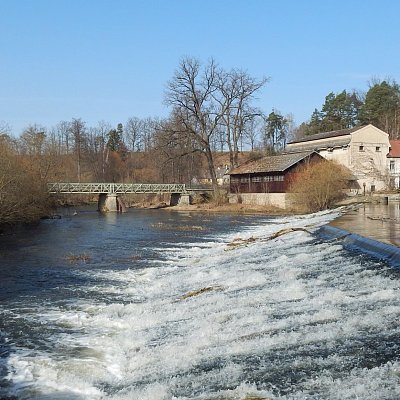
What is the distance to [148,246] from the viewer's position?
21969mm

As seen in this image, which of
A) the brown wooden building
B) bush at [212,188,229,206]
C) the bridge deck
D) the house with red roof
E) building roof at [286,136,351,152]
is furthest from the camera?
the house with red roof

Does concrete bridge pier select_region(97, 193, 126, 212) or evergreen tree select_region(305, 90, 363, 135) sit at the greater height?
evergreen tree select_region(305, 90, 363, 135)

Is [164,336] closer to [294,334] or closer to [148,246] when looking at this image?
[294,334]

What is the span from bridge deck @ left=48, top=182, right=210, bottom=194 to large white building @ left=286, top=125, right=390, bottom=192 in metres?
17.7

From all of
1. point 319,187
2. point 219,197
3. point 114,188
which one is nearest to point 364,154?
point 219,197

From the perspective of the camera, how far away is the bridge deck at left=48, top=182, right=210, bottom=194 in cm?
4881

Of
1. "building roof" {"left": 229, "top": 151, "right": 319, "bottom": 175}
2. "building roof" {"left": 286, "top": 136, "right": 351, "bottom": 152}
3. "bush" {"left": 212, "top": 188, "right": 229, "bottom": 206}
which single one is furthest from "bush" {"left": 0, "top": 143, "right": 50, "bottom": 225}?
"building roof" {"left": 286, "top": 136, "right": 351, "bottom": 152}

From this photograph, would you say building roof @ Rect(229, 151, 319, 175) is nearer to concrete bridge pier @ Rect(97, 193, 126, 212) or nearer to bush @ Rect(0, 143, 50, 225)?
concrete bridge pier @ Rect(97, 193, 126, 212)

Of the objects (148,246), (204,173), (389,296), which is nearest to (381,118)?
(204,173)

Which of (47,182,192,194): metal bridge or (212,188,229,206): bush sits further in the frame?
(212,188,229,206): bush

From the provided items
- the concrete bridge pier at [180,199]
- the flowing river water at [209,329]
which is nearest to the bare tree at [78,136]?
the concrete bridge pier at [180,199]

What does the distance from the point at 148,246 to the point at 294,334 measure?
50.0ft

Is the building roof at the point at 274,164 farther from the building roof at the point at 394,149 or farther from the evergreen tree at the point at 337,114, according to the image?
the evergreen tree at the point at 337,114

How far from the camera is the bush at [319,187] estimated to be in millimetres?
38344
